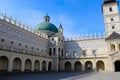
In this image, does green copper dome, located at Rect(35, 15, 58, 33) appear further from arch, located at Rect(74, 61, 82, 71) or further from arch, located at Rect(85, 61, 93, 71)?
arch, located at Rect(85, 61, 93, 71)

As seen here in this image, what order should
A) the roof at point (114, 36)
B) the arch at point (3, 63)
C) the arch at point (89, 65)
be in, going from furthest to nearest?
the arch at point (89, 65) < the roof at point (114, 36) < the arch at point (3, 63)

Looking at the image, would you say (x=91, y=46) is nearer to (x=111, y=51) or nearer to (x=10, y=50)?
(x=111, y=51)

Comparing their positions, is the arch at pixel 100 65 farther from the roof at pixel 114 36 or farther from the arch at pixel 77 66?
the roof at pixel 114 36

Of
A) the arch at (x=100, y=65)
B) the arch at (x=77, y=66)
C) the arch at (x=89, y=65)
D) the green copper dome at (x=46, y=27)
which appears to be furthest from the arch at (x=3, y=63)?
the arch at (x=100, y=65)

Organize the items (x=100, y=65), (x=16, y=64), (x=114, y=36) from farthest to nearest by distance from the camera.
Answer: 1. (x=100, y=65)
2. (x=114, y=36)
3. (x=16, y=64)

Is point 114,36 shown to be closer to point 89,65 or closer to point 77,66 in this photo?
point 89,65

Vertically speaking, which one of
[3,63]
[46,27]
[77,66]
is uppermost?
[46,27]

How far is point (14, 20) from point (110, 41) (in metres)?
25.4

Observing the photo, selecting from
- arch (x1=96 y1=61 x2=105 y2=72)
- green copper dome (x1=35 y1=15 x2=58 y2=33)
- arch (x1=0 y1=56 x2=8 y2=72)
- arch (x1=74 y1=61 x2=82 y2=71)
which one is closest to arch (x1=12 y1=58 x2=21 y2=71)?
arch (x1=0 y1=56 x2=8 y2=72)

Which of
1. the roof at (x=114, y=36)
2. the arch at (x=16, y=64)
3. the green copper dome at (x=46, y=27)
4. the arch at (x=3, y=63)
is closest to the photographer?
the arch at (x=3, y=63)

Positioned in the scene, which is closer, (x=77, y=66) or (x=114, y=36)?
(x=114, y=36)

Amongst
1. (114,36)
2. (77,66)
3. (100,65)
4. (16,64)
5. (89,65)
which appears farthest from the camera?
(77,66)

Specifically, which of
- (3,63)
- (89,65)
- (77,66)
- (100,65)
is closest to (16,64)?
(3,63)

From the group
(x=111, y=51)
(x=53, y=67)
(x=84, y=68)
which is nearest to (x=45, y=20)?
(x=53, y=67)
